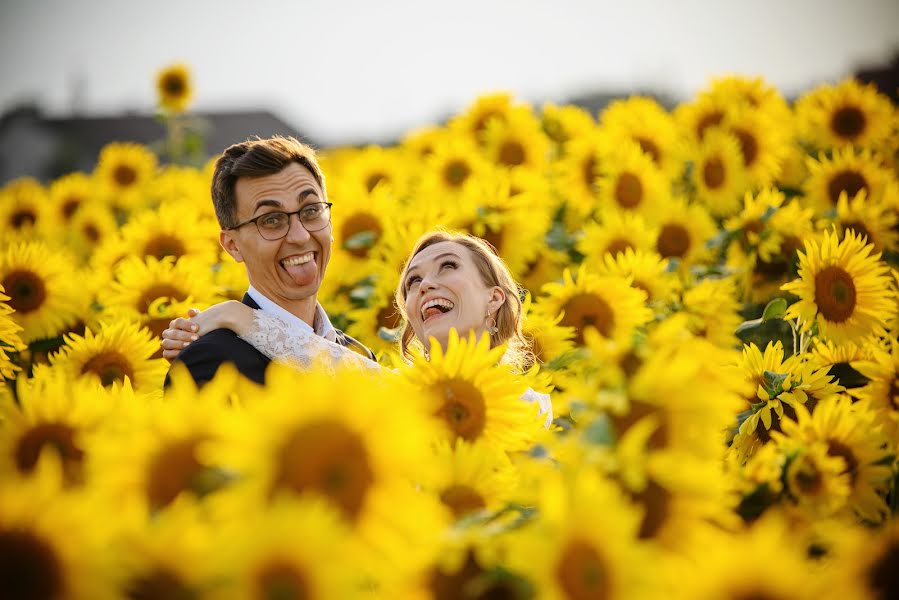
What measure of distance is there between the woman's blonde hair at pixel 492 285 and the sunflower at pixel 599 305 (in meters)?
0.20

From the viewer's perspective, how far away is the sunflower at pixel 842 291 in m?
3.64

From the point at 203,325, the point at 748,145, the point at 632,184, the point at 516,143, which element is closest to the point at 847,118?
the point at 748,145

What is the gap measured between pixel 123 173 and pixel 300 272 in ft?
15.6

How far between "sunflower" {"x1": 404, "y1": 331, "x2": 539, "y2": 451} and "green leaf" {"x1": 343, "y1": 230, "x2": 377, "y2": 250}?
9.83 ft

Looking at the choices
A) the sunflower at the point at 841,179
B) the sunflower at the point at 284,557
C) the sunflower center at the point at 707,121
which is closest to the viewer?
the sunflower at the point at 284,557

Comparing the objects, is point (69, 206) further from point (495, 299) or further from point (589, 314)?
point (589, 314)

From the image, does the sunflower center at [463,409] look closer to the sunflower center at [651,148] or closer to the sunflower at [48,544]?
the sunflower at [48,544]

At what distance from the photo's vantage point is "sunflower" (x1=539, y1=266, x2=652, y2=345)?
4121 mm

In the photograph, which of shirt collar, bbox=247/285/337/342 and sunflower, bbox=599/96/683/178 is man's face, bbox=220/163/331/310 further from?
sunflower, bbox=599/96/683/178

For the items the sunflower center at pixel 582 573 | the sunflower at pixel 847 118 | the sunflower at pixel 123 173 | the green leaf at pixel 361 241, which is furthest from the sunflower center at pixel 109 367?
the sunflower at pixel 847 118

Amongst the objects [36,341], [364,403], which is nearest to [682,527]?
[364,403]

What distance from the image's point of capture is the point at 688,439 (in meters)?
1.67

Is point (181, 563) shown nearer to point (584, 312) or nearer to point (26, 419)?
point (26, 419)

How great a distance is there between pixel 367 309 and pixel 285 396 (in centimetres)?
358
